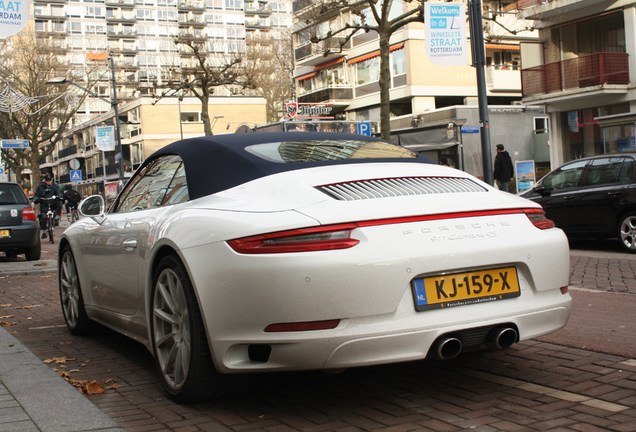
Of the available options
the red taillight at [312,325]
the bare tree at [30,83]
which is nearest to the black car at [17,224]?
the red taillight at [312,325]

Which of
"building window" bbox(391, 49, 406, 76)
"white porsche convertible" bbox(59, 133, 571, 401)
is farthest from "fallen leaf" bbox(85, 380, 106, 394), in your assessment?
"building window" bbox(391, 49, 406, 76)

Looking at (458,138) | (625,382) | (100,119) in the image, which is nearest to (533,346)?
(625,382)

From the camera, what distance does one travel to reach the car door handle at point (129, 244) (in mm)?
4724

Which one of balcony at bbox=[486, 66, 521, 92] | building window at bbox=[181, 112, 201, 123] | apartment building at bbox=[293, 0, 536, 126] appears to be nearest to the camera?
apartment building at bbox=[293, 0, 536, 126]

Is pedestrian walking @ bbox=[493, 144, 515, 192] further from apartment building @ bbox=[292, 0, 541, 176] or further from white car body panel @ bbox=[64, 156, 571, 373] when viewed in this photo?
white car body panel @ bbox=[64, 156, 571, 373]

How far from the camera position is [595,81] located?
27922 millimetres

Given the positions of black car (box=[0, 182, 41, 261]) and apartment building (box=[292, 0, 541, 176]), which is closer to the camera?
black car (box=[0, 182, 41, 261])

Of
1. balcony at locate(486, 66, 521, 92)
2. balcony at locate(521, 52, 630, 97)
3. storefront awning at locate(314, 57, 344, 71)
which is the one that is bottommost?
balcony at locate(521, 52, 630, 97)

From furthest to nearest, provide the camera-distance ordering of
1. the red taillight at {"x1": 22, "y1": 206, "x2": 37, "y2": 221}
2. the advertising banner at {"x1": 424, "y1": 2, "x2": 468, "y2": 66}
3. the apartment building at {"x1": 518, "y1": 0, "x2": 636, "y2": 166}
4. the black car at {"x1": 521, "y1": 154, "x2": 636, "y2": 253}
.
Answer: the apartment building at {"x1": 518, "y1": 0, "x2": 636, "y2": 166}, the advertising banner at {"x1": 424, "y1": 2, "x2": 468, "y2": 66}, the red taillight at {"x1": 22, "y1": 206, "x2": 37, "y2": 221}, the black car at {"x1": 521, "y1": 154, "x2": 636, "y2": 253}

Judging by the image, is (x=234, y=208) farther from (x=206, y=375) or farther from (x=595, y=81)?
(x=595, y=81)

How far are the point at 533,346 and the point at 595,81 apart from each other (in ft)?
81.5

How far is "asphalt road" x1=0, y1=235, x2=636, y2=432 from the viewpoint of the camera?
369 cm

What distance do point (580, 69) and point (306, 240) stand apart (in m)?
27.4

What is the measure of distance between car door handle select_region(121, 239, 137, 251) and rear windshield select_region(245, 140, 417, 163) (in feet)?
2.95
